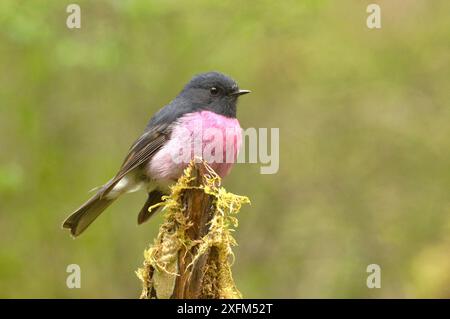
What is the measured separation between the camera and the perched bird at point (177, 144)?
529 centimetres

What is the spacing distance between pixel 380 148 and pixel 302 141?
3.20 ft

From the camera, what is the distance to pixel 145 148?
18.2 feet

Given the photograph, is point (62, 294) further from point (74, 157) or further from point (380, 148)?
point (380, 148)

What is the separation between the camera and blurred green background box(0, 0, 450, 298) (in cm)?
792

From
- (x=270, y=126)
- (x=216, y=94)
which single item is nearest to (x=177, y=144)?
(x=216, y=94)

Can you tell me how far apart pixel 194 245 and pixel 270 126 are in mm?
5079

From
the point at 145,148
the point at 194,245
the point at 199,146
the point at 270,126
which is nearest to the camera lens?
the point at 194,245

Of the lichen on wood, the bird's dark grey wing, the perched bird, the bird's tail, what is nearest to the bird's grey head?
the perched bird

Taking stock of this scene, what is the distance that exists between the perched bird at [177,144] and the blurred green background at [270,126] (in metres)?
2.18

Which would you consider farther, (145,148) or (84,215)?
(145,148)

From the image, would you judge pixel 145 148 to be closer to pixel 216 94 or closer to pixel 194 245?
pixel 216 94

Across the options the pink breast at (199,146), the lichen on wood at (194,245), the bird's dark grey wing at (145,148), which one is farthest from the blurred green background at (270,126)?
the lichen on wood at (194,245)

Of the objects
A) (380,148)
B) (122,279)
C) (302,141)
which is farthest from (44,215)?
(380,148)

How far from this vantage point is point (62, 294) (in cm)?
841
